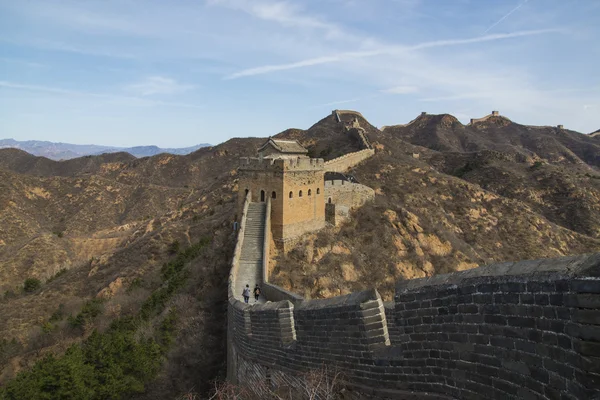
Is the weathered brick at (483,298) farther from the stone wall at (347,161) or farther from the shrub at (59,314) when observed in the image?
the stone wall at (347,161)

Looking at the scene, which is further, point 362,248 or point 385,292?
point 362,248

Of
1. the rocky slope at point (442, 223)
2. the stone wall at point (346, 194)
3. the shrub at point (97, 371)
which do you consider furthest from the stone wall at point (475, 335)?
the stone wall at point (346, 194)

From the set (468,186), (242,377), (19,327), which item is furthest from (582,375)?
(468,186)

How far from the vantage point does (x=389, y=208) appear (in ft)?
98.2

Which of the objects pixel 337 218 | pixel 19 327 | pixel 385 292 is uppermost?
pixel 337 218

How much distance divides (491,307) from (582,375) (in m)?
1.03

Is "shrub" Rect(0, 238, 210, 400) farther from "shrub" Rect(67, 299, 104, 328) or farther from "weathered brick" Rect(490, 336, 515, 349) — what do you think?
"weathered brick" Rect(490, 336, 515, 349)

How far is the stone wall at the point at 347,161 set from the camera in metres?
37.5

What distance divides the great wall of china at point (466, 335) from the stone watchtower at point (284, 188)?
1259cm

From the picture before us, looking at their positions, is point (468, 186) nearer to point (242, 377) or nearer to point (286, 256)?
point (286, 256)

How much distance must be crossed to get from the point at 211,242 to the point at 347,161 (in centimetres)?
1989

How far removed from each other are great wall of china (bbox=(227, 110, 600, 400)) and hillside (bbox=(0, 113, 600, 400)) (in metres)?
8.10

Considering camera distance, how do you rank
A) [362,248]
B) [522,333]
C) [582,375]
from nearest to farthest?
1. [582,375]
2. [522,333]
3. [362,248]

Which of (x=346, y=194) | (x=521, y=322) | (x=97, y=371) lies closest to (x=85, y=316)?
(x=97, y=371)
